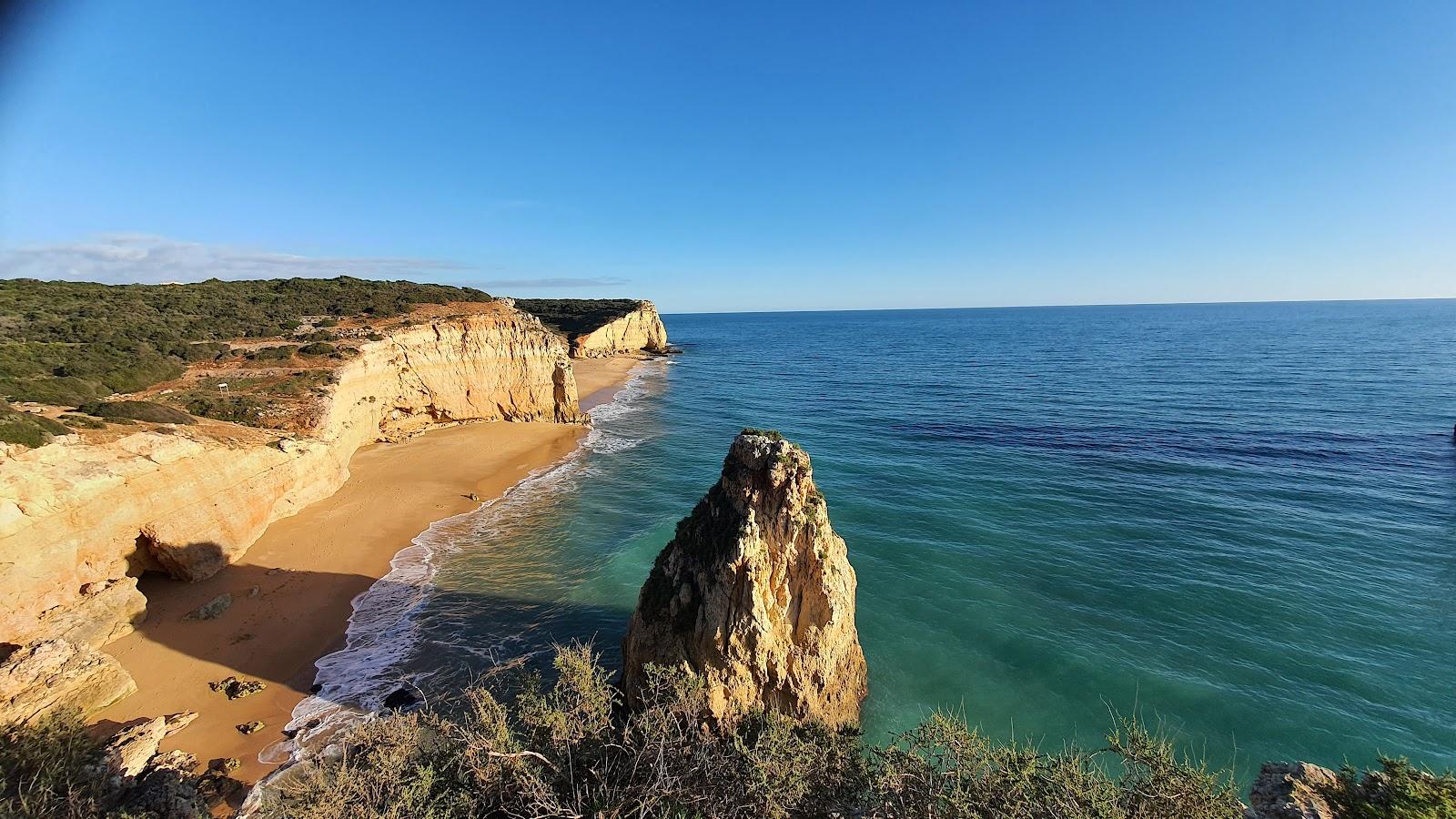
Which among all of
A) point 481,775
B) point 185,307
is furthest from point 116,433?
point 185,307

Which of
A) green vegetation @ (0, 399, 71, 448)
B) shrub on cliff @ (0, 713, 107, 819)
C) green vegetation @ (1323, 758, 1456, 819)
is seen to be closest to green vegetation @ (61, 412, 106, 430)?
green vegetation @ (0, 399, 71, 448)

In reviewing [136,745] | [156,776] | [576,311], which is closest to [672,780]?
[156,776]

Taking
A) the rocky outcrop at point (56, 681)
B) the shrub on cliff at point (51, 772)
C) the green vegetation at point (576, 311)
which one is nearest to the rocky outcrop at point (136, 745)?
the shrub on cliff at point (51, 772)

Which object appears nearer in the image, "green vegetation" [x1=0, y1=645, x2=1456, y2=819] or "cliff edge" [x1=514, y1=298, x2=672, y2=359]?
"green vegetation" [x1=0, y1=645, x2=1456, y2=819]

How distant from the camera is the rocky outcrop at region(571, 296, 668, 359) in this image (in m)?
89.6

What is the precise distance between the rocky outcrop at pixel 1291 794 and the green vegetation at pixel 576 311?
90.9 meters

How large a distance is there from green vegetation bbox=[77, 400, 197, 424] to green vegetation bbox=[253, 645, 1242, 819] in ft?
57.4

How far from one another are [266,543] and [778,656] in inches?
832

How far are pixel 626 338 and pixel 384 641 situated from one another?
277 feet

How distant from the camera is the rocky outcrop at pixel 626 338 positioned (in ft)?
294

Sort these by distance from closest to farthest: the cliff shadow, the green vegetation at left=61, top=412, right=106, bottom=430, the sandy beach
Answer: the sandy beach
the cliff shadow
the green vegetation at left=61, top=412, right=106, bottom=430

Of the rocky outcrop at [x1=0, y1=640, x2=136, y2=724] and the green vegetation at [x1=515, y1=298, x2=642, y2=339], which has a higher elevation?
the green vegetation at [x1=515, y1=298, x2=642, y2=339]

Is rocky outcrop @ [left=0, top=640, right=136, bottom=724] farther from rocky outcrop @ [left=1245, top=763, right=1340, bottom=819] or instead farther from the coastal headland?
rocky outcrop @ [left=1245, top=763, right=1340, bottom=819]

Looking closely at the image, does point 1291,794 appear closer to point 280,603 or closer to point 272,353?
point 280,603
